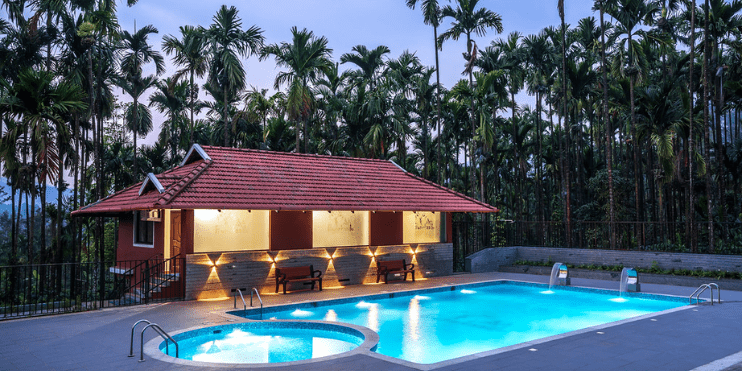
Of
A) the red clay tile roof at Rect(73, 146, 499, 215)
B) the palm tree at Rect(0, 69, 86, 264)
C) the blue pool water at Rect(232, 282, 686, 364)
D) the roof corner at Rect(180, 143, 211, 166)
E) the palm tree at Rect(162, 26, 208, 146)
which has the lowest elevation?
the blue pool water at Rect(232, 282, 686, 364)

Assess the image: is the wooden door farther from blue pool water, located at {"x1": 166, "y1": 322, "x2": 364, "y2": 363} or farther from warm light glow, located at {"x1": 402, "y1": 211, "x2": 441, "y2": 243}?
warm light glow, located at {"x1": 402, "y1": 211, "x2": 441, "y2": 243}

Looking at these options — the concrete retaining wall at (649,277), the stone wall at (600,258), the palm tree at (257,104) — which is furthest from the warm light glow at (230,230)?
the palm tree at (257,104)

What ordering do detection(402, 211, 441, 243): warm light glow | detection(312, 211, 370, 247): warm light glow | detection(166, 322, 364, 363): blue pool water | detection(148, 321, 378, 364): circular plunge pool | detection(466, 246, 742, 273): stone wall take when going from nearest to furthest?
detection(148, 321, 378, 364): circular plunge pool < detection(166, 322, 364, 363): blue pool water < detection(466, 246, 742, 273): stone wall < detection(312, 211, 370, 247): warm light glow < detection(402, 211, 441, 243): warm light glow

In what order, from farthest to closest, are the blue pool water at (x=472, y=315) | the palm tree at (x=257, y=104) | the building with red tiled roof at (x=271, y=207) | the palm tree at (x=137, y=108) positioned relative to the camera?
1. the palm tree at (x=257, y=104)
2. the palm tree at (x=137, y=108)
3. the building with red tiled roof at (x=271, y=207)
4. the blue pool water at (x=472, y=315)

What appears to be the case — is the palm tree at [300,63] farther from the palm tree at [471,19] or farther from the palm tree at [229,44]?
the palm tree at [471,19]

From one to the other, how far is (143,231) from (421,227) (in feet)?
32.3

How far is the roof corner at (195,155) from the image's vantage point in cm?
1722

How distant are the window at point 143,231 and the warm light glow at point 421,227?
28.6ft

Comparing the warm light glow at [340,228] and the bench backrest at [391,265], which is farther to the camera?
the bench backrest at [391,265]

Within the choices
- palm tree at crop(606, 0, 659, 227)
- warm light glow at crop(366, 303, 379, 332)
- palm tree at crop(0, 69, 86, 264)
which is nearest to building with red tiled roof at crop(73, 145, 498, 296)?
palm tree at crop(0, 69, 86, 264)

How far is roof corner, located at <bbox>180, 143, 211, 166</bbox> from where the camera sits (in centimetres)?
1722

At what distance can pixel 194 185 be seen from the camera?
15.3 meters

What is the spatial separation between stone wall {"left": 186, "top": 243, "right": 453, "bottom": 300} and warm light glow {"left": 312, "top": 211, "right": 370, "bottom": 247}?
0.57m

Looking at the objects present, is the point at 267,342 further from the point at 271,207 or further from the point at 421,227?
the point at 421,227
